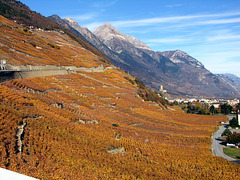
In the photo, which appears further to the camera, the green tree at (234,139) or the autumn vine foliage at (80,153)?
the green tree at (234,139)

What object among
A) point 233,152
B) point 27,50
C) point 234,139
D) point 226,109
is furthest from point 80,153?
point 226,109

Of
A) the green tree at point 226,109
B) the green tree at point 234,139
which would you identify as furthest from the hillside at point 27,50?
the green tree at point 226,109

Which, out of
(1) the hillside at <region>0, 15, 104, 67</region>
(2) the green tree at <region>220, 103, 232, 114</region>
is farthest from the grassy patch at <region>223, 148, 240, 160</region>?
(2) the green tree at <region>220, 103, 232, 114</region>

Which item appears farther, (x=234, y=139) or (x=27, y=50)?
(x=27, y=50)

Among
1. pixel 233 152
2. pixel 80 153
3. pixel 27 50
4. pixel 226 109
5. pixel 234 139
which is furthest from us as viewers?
pixel 226 109

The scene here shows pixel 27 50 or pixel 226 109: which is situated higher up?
pixel 27 50

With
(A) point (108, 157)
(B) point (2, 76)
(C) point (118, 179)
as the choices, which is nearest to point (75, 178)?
(C) point (118, 179)

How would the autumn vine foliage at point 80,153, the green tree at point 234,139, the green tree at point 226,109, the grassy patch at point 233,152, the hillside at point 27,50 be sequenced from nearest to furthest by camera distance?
the autumn vine foliage at point 80,153 < the grassy patch at point 233,152 < the green tree at point 234,139 < the hillside at point 27,50 < the green tree at point 226,109

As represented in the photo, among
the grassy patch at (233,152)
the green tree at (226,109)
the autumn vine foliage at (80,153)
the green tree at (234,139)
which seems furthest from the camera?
the green tree at (226,109)

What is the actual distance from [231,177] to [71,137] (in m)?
19.7

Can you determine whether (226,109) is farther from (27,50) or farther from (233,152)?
(27,50)

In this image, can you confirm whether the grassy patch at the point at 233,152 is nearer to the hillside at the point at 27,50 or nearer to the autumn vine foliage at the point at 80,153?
the autumn vine foliage at the point at 80,153

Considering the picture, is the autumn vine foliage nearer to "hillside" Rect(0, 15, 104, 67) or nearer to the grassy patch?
the grassy patch

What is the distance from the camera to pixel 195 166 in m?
28.6
